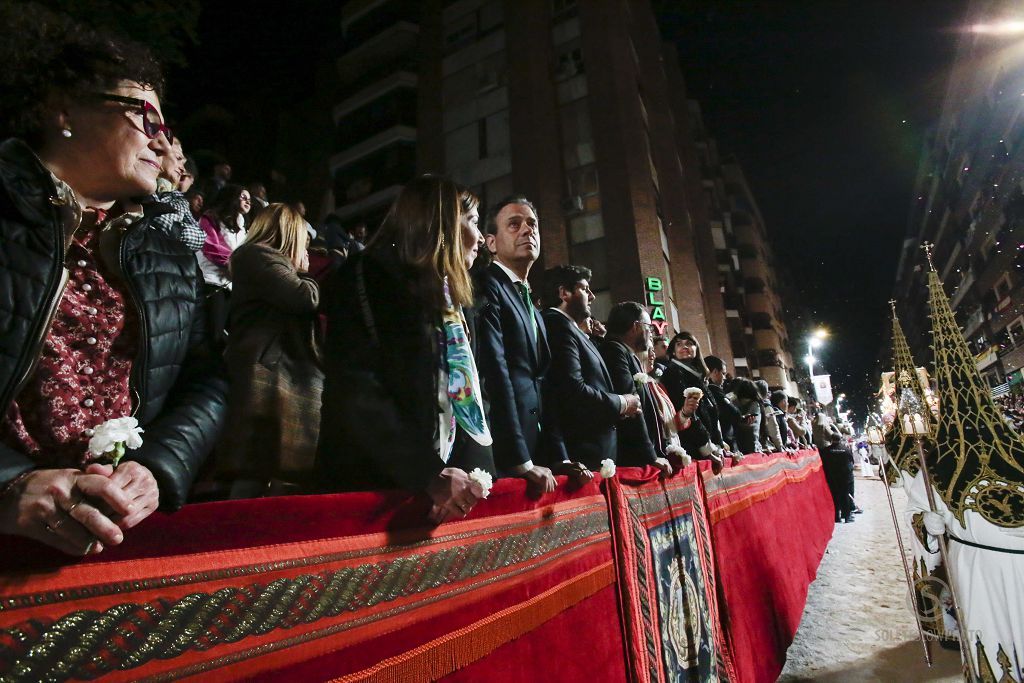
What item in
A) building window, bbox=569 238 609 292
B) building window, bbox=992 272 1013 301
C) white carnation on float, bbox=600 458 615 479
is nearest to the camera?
white carnation on float, bbox=600 458 615 479

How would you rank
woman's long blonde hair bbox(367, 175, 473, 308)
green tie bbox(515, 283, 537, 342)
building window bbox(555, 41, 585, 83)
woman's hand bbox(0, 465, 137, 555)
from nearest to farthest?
1. woman's hand bbox(0, 465, 137, 555)
2. woman's long blonde hair bbox(367, 175, 473, 308)
3. green tie bbox(515, 283, 537, 342)
4. building window bbox(555, 41, 585, 83)

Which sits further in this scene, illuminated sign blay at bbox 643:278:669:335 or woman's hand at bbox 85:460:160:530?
illuminated sign blay at bbox 643:278:669:335

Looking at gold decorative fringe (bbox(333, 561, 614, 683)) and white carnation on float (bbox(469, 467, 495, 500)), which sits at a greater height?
white carnation on float (bbox(469, 467, 495, 500))

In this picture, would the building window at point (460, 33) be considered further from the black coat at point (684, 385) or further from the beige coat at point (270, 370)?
the beige coat at point (270, 370)

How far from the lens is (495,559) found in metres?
1.57

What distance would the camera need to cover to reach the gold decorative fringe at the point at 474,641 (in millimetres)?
1129

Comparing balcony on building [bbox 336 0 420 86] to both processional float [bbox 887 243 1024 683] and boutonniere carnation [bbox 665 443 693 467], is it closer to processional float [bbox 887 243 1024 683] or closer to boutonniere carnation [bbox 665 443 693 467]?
boutonniere carnation [bbox 665 443 693 467]

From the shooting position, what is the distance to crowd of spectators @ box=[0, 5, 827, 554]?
39.2 inches

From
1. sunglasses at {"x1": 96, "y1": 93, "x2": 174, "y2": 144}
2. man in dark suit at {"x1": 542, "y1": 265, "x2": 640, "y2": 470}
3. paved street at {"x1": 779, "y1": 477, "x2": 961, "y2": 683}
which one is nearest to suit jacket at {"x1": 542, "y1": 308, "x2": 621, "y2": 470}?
man in dark suit at {"x1": 542, "y1": 265, "x2": 640, "y2": 470}

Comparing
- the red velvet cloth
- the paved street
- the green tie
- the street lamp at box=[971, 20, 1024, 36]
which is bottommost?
the paved street

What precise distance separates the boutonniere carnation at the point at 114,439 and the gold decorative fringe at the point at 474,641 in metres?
0.55

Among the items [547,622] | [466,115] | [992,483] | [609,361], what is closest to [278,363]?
[547,622]

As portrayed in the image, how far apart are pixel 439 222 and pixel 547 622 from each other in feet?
4.38

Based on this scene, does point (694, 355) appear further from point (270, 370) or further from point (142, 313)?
point (142, 313)
